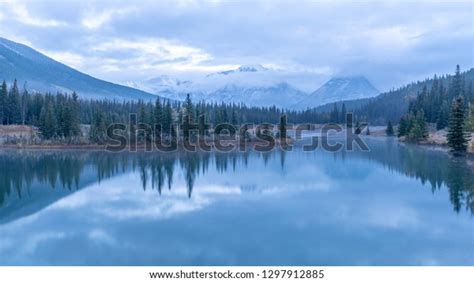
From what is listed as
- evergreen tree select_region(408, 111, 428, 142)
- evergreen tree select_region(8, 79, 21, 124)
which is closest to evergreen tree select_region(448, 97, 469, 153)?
evergreen tree select_region(408, 111, 428, 142)

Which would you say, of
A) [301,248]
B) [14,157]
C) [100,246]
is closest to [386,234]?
[301,248]

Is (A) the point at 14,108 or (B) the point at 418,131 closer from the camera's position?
(B) the point at 418,131

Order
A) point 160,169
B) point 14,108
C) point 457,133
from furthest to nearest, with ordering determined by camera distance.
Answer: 1. point 14,108
2. point 457,133
3. point 160,169

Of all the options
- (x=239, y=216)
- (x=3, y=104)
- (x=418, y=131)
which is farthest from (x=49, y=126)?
(x=418, y=131)

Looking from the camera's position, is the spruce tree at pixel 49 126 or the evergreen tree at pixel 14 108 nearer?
the spruce tree at pixel 49 126

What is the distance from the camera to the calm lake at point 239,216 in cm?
1495

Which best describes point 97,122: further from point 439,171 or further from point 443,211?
point 443,211

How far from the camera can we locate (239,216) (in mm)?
20781

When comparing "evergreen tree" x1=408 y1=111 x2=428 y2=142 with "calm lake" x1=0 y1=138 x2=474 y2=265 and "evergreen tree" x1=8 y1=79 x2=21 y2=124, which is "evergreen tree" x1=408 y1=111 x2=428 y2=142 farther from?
"evergreen tree" x1=8 y1=79 x2=21 y2=124

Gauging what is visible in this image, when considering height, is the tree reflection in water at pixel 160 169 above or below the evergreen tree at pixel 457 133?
below

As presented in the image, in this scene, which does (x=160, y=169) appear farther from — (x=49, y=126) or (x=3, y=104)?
(x=3, y=104)

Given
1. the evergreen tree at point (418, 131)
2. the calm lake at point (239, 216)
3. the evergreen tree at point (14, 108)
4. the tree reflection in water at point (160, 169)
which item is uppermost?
the evergreen tree at point (14, 108)

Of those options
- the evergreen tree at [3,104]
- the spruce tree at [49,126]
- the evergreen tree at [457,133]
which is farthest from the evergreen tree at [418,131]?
the evergreen tree at [3,104]

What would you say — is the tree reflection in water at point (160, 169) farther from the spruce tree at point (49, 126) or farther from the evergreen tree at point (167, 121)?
the spruce tree at point (49, 126)
